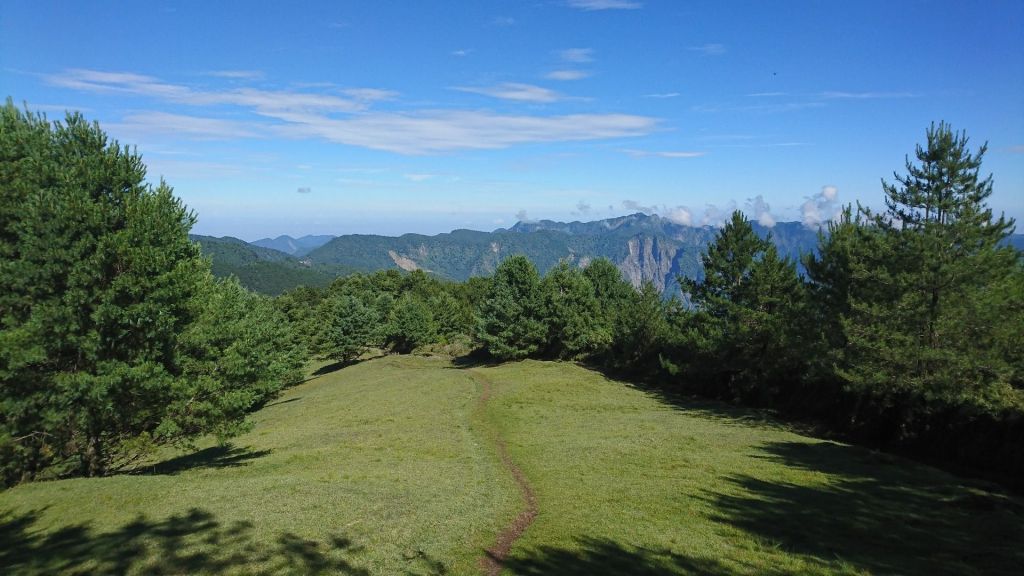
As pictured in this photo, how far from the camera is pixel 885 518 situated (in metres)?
17.6

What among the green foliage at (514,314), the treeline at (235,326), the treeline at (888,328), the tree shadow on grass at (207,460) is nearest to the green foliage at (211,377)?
the treeline at (235,326)

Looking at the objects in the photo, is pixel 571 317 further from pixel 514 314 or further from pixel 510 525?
pixel 510 525

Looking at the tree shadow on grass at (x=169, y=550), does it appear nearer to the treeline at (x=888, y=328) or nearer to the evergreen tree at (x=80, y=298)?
the evergreen tree at (x=80, y=298)

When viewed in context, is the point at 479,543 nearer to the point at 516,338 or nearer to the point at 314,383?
the point at 516,338

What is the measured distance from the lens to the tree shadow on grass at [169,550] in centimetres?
1223

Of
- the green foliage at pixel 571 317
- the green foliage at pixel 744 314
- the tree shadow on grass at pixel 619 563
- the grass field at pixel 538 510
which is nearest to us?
the tree shadow on grass at pixel 619 563

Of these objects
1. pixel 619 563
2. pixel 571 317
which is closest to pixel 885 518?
pixel 619 563

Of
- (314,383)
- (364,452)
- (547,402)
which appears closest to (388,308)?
(314,383)

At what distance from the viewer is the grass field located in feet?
44.7

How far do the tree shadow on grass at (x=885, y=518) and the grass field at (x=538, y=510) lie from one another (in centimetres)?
8

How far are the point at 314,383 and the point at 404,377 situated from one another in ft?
63.8

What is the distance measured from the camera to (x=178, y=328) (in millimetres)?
23812

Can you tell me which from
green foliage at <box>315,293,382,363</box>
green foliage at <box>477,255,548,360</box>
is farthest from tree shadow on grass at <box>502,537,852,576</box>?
green foliage at <box>315,293,382,363</box>

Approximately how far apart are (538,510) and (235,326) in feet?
60.0
